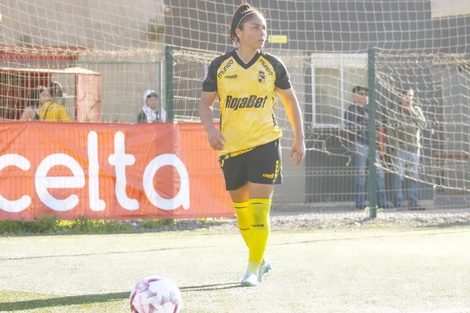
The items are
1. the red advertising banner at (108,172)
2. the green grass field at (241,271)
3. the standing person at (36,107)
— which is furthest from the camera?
the standing person at (36,107)

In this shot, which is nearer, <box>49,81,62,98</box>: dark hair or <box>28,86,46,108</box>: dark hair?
<box>49,81,62,98</box>: dark hair

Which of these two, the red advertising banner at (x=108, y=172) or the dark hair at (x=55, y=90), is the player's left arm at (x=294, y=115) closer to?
the red advertising banner at (x=108, y=172)

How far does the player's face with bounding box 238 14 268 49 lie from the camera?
668 cm

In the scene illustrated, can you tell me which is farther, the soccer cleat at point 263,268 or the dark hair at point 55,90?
the dark hair at point 55,90

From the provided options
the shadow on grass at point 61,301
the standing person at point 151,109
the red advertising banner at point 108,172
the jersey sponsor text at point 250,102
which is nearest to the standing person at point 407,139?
the red advertising banner at point 108,172

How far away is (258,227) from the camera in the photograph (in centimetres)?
662

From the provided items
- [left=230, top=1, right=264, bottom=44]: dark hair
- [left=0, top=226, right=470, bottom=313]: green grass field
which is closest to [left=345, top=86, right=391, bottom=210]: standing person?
[left=0, top=226, right=470, bottom=313]: green grass field

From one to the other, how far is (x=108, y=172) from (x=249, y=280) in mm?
5725

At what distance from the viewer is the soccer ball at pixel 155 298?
479cm

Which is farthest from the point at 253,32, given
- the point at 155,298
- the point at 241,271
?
the point at 155,298

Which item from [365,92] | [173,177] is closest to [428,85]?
[365,92]

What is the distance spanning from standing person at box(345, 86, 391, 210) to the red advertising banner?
10.1 ft

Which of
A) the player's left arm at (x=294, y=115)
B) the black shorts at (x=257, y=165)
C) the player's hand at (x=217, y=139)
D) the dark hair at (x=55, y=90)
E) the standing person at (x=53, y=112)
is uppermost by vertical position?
the dark hair at (x=55, y=90)

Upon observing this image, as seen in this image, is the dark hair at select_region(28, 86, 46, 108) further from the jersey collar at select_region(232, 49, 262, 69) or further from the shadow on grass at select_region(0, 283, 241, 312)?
the shadow on grass at select_region(0, 283, 241, 312)
